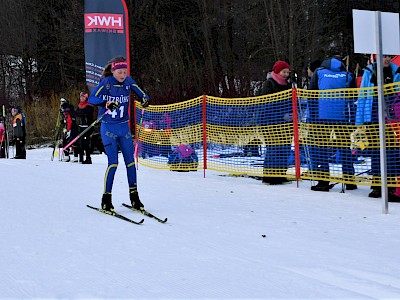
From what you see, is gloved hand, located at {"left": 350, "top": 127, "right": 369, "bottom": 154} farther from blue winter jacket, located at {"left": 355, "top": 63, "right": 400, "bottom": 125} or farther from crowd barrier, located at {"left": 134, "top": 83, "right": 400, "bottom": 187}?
blue winter jacket, located at {"left": 355, "top": 63, "right": 400, "bottom": 125}

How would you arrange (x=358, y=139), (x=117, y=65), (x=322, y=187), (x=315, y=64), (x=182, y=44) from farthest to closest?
(x=182, y=44) < (x=315, y=64) < (x=322, y=187) < (x=358, y=139) < (x=117, y=65)

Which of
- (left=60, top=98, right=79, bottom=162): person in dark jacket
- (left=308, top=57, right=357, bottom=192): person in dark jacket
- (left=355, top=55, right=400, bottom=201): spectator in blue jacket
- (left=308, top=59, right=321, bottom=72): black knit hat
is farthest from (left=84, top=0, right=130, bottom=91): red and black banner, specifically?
(left=355, top=55, right=400, bottom=201): spectator in blue jacket

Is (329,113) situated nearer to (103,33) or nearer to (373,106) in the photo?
(373,106)

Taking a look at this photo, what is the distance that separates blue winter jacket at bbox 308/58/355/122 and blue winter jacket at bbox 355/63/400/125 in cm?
34

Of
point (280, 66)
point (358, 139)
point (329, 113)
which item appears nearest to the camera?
point (358, 139)

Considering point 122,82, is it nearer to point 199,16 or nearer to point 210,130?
point 210,130

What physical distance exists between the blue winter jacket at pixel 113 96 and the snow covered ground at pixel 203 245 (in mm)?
1137

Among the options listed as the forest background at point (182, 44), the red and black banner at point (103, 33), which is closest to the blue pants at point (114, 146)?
the red and black banner at point (103, 33)

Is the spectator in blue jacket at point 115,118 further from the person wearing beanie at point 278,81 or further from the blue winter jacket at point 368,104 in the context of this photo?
the person wearing beanie at point 278,81

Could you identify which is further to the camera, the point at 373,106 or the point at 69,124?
the point at 69,124

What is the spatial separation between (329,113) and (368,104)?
2.46ft

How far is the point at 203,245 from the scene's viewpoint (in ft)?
17.7

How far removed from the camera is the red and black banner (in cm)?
1678

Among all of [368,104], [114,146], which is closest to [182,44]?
[368,104]
